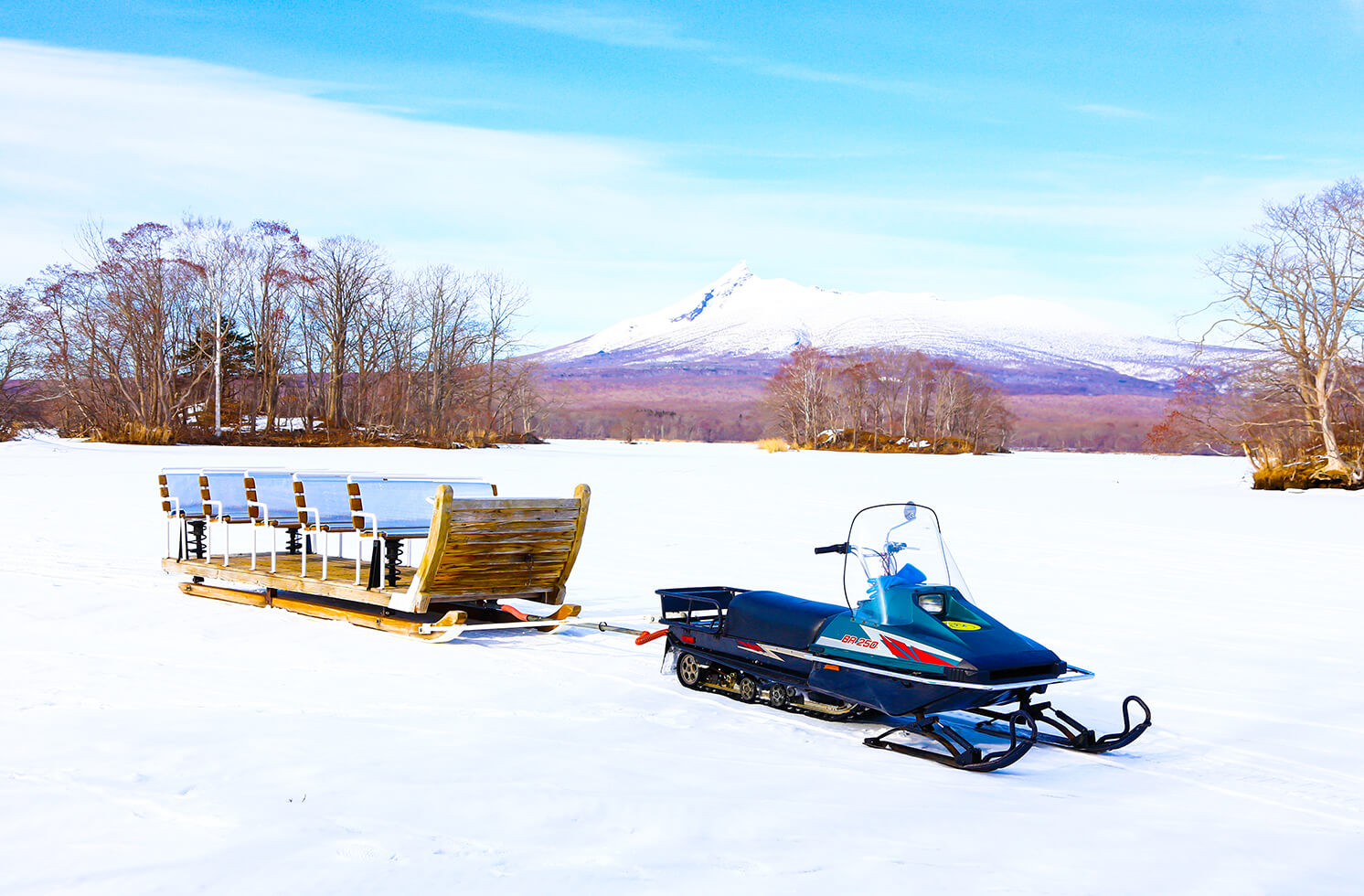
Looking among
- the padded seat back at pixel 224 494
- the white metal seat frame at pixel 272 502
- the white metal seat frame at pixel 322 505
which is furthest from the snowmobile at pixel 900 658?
the padded seat back at pixel 224 494

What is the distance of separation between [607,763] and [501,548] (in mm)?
3792

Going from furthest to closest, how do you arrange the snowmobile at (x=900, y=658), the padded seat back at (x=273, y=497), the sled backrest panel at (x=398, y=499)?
the padded seat back at (x=273, y=497) < the sled backrest panel at (x=398, y=499) < the snowmobile at (x=900, y=658)

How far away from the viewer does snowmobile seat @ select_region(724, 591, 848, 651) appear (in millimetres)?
6973

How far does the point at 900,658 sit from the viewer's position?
6.29 metres

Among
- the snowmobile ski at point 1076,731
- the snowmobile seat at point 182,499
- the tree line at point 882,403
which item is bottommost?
the snowmobile ski at point 1076,731

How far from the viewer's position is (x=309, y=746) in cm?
580

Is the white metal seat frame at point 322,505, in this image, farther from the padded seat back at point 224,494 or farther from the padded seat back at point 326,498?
the padded seat back at point 224,494

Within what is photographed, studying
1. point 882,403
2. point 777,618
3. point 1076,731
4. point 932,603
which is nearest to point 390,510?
point 777,618

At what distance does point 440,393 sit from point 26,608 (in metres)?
47.4

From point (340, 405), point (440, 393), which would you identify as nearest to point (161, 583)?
point (340, 405)

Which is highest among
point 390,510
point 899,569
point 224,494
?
point 224,494

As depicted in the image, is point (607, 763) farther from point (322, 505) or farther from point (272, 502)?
point (272, 502)

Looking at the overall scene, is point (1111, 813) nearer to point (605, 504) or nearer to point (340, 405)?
point (605, 504)

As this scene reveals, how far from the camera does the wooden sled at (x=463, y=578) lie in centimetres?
887
